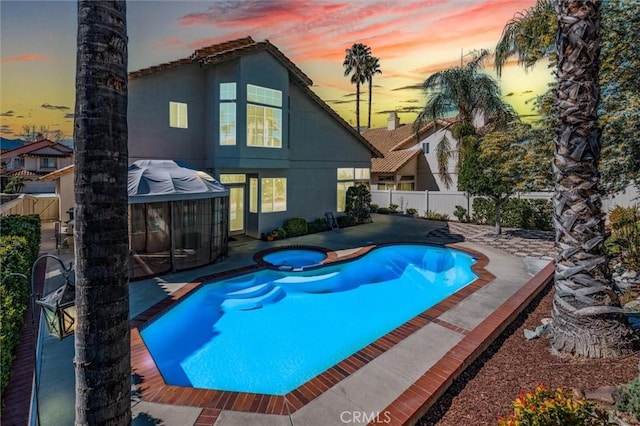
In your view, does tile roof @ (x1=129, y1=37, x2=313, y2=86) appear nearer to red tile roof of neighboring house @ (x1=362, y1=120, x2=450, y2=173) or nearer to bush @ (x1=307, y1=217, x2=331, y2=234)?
bush @ (x1=307, y1=217, x2=331, y2=234)

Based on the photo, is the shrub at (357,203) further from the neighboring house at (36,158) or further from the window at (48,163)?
the window at (48,163)

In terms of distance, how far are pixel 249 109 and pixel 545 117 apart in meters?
11.2

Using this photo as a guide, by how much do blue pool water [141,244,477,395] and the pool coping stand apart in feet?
2.49

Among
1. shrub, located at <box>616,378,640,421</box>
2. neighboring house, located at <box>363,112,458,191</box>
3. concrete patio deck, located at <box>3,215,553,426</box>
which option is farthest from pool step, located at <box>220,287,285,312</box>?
neighboring house, located at <box>363,112,458,191</box>

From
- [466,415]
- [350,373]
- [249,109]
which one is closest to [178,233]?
[249,109]

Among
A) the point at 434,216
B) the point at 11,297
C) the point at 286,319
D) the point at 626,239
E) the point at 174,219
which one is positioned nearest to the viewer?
the point at 11,297

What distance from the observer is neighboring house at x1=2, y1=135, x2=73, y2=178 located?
136 ft

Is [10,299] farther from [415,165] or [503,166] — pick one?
[415,165]

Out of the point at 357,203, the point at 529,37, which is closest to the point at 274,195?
the point at 357,203

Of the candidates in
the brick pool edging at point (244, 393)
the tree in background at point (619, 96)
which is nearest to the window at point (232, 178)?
the brick pool edging at point (244, 393)

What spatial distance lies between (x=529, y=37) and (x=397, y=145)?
2071 cm

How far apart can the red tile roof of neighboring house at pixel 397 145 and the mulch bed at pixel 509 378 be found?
21.3m

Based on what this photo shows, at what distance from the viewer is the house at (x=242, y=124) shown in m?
13.9

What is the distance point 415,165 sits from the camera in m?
30.9
